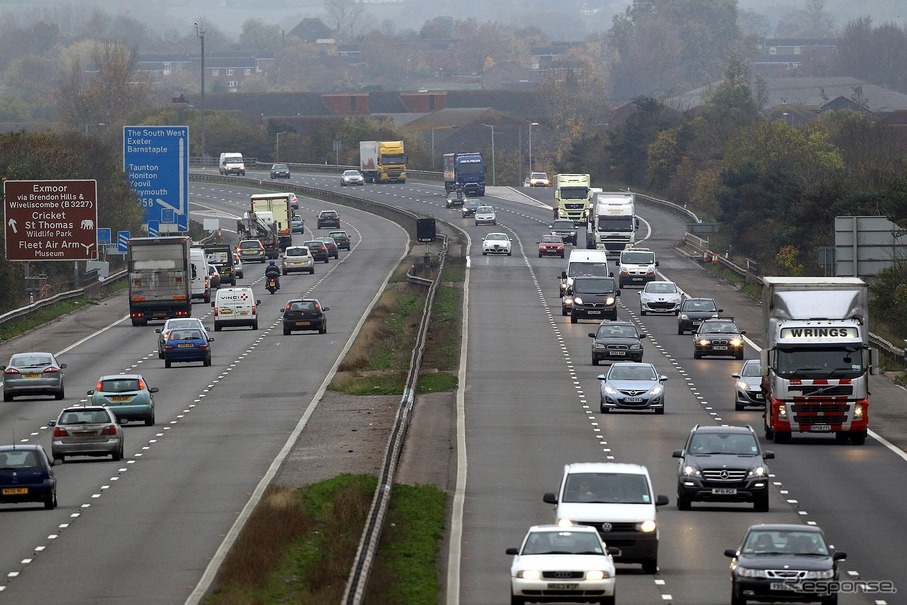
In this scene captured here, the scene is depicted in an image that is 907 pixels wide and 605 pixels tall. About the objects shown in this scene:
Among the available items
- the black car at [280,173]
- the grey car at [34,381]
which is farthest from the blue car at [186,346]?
the black car at [280,173]

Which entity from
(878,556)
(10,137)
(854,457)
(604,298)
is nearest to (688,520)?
(878,556)

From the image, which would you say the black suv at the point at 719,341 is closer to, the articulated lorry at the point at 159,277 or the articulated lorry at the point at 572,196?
the articulated lorry at the point at 159,277

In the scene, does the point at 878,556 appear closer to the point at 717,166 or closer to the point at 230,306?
the point at 230,306

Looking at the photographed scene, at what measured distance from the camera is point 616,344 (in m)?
58.7

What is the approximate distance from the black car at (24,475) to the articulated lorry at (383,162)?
453 ft

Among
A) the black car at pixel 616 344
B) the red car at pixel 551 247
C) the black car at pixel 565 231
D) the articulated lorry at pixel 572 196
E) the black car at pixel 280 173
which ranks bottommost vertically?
the black car at pixel 616 344

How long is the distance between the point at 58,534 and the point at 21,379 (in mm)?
22970

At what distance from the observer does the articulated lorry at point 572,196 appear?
126 metres

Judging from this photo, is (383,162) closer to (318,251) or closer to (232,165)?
(232,165)

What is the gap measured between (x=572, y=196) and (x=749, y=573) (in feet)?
345

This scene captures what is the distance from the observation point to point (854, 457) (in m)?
39.6

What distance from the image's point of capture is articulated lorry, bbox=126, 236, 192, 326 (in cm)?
7450

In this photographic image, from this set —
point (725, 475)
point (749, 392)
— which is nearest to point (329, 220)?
point (749, 392)

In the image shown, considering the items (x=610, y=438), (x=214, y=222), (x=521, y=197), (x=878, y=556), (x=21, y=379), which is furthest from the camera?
(x=521, y=197)
